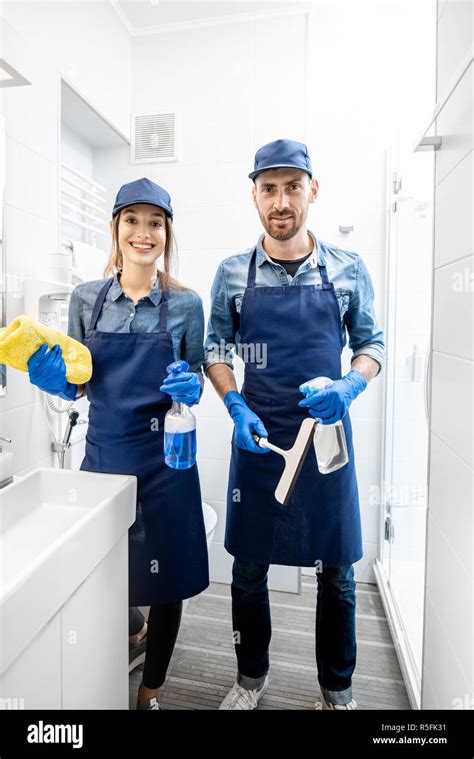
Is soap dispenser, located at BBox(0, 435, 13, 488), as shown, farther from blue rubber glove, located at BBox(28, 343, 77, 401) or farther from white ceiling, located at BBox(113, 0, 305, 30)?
white ceiling, located at BBox(113, 0, 305, 30)

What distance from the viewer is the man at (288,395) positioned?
127 cm

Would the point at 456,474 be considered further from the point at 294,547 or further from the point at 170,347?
the point at 170,347

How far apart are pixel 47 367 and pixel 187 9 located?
5.76 feet

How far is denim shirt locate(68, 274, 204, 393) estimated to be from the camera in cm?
121

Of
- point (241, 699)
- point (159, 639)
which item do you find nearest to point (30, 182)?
point (159, 639)

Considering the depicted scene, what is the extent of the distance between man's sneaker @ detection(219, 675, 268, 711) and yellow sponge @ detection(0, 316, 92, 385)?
1089 millimetres

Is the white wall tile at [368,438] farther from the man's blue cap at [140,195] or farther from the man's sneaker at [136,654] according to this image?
the man's blue cap at [140,195]

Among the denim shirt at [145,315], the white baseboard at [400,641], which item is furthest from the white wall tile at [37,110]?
the white baseboard at [400,641]

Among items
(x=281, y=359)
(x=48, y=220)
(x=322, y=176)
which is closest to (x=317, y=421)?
(x=281, y=359)

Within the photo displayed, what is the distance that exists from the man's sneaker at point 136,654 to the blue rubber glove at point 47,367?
1052 millimetres

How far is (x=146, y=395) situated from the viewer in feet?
3.83

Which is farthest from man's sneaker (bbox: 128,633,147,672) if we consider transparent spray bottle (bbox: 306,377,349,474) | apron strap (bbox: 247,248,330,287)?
apron strap (bbox: 247,248,330,287)

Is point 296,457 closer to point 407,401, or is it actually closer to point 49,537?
point 49,537

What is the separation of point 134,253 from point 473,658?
4.03ft
